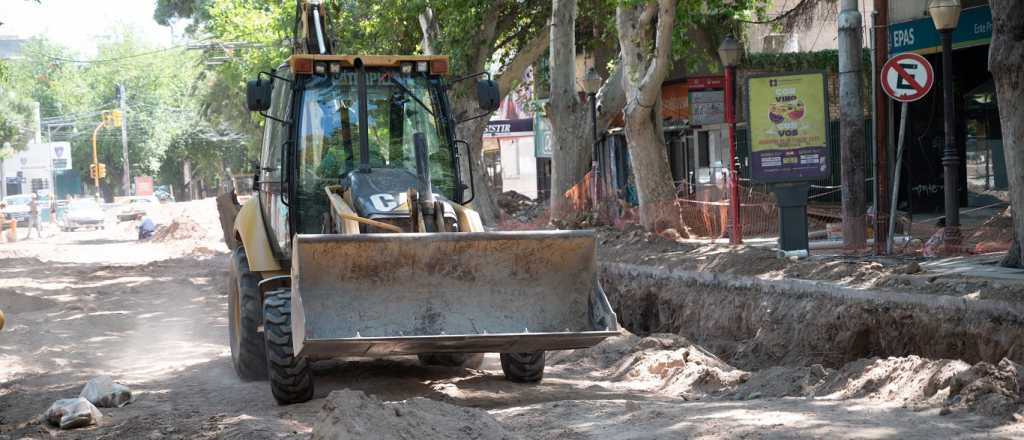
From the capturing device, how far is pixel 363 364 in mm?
11133

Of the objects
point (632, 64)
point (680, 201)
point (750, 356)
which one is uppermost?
point (632, 64)

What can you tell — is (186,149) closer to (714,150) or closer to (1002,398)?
(714,150)

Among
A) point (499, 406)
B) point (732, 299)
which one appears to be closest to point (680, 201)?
point (732, 299)

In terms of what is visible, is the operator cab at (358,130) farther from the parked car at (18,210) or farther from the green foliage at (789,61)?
the parked car at (18,210)

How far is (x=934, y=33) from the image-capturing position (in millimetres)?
20984

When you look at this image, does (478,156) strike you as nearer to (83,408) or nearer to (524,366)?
(524,366)

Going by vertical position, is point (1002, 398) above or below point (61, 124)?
below

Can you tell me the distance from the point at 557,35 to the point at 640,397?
1373 centimetres

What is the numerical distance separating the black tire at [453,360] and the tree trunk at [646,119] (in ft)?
27.9

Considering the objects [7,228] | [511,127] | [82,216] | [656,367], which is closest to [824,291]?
[656,367]

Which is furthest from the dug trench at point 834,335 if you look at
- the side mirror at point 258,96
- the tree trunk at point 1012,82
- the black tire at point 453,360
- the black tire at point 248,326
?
the side mirror at point 258,96

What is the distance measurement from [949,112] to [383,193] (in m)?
8.33

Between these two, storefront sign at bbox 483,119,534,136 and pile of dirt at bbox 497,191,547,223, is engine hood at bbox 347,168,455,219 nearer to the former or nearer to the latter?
pile of dirt at bbox 497,191,547,223

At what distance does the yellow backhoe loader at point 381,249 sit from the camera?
8.45 m
